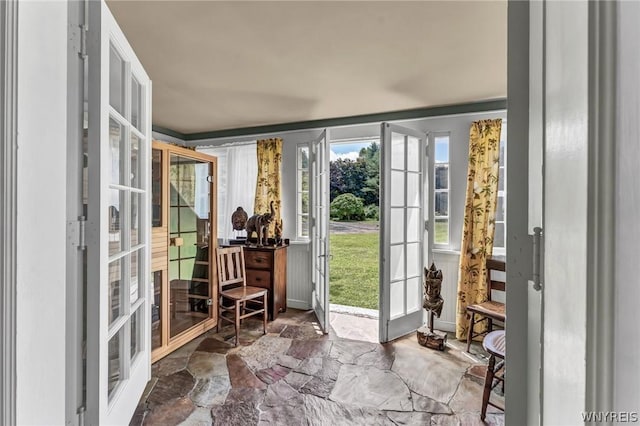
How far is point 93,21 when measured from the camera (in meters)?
0.90

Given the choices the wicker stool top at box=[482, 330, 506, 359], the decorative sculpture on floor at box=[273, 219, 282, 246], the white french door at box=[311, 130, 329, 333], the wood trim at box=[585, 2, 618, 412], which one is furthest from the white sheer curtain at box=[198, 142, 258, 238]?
the wood trim at box=[585, 2, 618, 412]

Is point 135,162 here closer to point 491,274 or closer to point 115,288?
point 115,288

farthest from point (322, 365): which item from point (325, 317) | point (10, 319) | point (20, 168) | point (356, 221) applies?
point (356, 221)

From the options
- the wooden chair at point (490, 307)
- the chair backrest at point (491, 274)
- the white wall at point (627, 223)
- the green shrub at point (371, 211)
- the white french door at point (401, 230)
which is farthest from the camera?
the green shrub at point (371, 211)

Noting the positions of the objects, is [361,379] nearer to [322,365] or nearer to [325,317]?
[322,365]

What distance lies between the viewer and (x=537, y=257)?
581 mm

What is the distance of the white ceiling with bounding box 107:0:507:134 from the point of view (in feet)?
5.24

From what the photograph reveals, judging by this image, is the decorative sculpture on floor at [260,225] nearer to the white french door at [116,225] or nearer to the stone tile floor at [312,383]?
the stone tile floor at [312,383]

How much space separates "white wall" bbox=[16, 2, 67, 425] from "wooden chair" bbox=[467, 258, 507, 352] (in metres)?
2.78

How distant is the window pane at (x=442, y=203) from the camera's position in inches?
129

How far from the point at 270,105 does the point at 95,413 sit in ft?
9.29

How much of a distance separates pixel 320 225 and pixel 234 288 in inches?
48.7

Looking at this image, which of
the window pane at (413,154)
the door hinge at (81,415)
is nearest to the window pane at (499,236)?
the window pane at (413,154)

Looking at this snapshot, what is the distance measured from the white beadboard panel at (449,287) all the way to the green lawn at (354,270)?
61.1 inches
